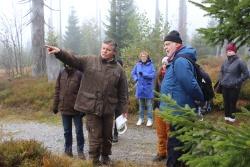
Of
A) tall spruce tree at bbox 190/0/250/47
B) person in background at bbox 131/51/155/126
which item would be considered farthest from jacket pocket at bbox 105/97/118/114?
tall spruce tree at bbox 190/0/250/47

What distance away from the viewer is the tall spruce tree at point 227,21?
8.68 feet

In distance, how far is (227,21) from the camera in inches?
108

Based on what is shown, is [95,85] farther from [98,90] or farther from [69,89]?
[69,89]

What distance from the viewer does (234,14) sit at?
2.66m

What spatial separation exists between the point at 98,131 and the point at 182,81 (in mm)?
1917

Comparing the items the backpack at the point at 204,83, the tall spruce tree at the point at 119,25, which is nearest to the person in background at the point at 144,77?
the backpack at the point at 204,83

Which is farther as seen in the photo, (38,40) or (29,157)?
(38,40)

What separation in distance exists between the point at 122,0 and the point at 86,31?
15.8 m

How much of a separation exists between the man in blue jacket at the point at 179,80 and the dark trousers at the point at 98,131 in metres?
1.45

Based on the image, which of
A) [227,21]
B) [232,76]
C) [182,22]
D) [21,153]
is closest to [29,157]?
[21,153]

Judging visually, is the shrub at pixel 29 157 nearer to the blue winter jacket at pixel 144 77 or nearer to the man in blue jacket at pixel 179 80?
the man in blue jacket at pixel 179 80

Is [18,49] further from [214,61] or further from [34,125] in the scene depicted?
[214,61]

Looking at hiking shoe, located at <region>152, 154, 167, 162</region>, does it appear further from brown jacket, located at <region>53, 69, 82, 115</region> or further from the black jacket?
the black jacket

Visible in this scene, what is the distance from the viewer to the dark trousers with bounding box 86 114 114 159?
6.40 metres
